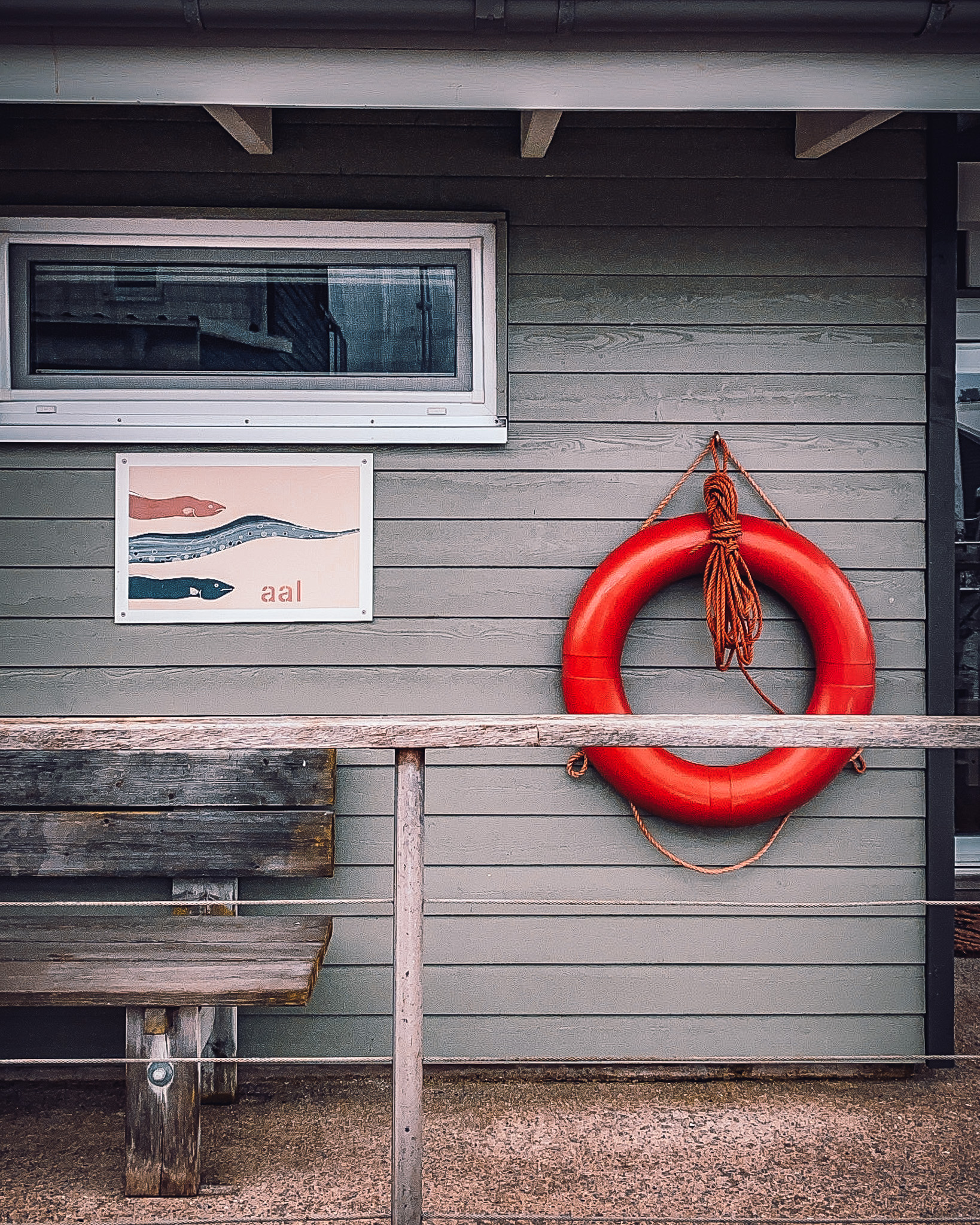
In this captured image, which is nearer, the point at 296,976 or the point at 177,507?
the point at 296,976

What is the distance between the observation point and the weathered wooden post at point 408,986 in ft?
4.13

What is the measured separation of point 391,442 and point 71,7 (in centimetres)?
98

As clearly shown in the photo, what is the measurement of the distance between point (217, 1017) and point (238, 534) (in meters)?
1.06

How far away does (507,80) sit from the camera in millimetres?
1682

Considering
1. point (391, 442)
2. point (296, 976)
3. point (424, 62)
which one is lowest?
point (296, 976)

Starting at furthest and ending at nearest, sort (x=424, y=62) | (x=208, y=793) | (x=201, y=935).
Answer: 1. (x=208, y=793)
2. (x=201, y=935)
3. (x=424, y=62)

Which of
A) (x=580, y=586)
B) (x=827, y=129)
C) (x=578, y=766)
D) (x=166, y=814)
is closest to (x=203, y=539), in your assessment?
(x=166, y=814)

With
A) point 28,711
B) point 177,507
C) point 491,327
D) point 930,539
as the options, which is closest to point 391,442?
point 491,327

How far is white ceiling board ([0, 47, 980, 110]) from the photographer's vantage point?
1.65 metres

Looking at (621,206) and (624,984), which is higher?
(621,206)

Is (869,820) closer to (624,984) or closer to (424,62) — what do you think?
(624,984)

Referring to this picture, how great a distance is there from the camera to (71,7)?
5.02ft

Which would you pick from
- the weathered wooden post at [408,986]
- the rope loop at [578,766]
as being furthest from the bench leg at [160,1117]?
the rope loop at [578,766]

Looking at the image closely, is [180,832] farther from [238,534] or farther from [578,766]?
[578,766]
